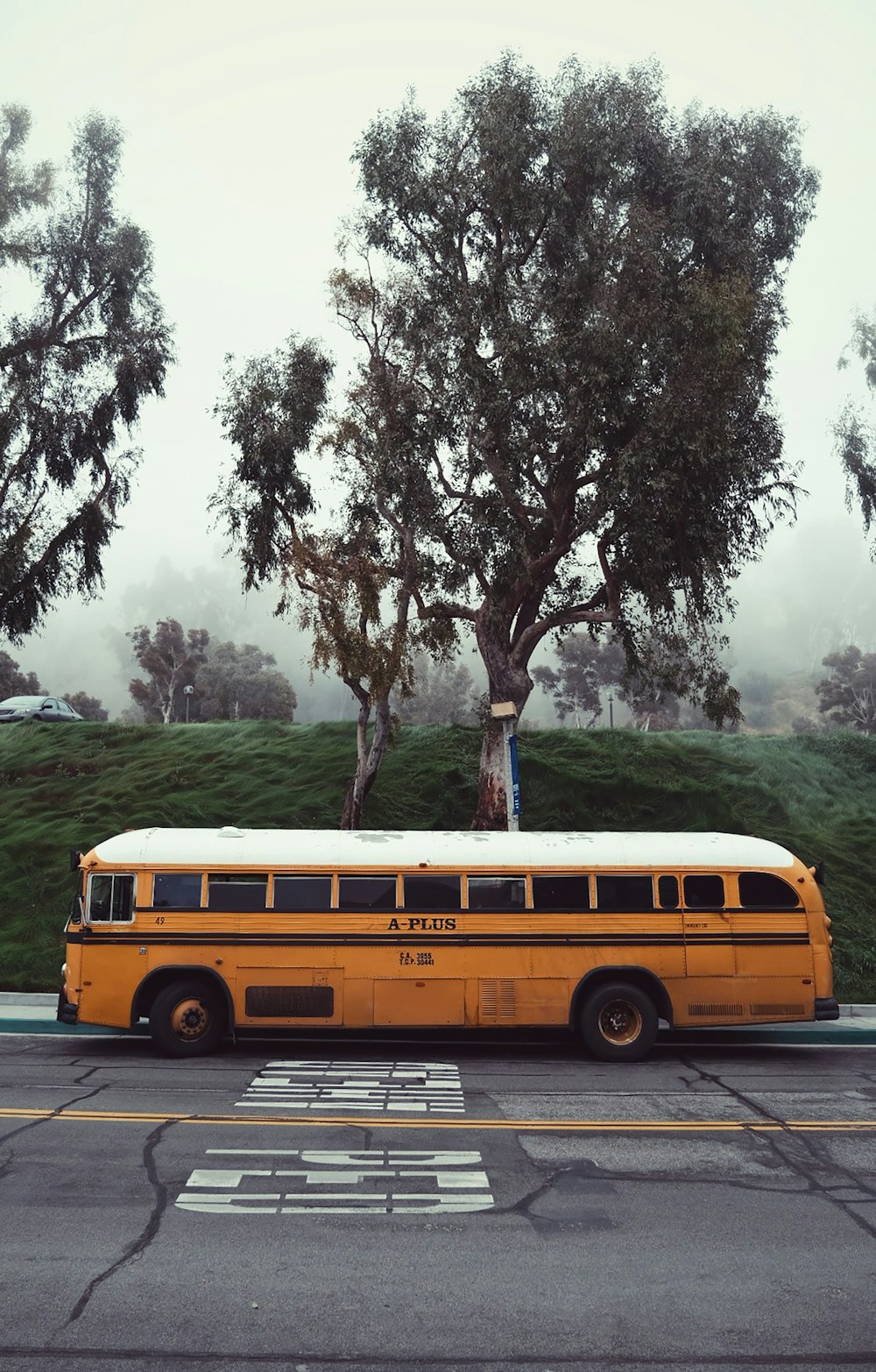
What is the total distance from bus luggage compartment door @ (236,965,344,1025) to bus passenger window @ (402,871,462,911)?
140 centimetres

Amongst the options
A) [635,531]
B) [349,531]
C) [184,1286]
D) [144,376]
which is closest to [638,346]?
[635,531]

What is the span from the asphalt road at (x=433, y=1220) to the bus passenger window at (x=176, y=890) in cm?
228

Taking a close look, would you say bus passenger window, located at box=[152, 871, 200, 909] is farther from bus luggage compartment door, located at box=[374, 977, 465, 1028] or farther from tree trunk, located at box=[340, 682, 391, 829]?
tree trunk, located at box=[340, 682, 391, 829]

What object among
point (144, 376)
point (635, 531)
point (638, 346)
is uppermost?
point (144, 376)

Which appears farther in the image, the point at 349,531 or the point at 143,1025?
the point at 349,531

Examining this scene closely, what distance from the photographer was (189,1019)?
14.0 meters

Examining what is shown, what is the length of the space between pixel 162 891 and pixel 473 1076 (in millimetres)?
4927

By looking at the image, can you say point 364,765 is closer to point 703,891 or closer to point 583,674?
point 703,891

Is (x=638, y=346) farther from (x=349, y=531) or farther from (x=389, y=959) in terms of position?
(x=389, y=959)

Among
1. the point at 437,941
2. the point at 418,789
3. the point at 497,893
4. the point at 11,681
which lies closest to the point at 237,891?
the point at 437,941

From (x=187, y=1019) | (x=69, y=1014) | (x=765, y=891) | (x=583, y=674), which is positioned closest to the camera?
(x=69, y=1014)

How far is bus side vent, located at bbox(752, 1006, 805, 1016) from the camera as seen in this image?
14.1 metres

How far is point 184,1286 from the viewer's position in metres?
6.42

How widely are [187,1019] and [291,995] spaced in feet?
4.85
